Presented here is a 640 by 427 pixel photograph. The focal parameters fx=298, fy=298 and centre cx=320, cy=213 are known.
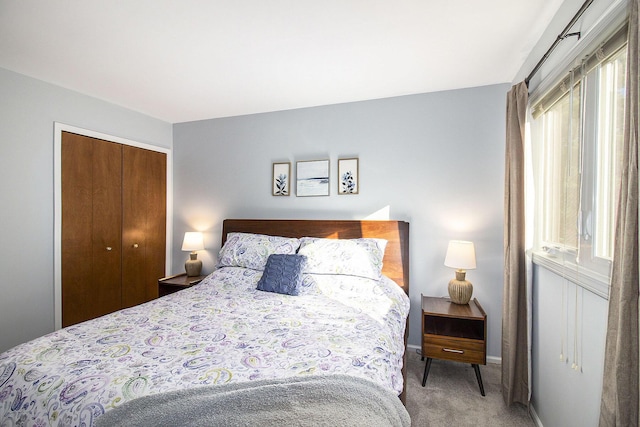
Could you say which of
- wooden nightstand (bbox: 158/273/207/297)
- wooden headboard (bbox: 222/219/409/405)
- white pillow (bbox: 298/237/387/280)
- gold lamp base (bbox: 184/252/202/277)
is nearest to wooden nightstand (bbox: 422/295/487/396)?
wooden headboard (bbox: 222/219/409/405)

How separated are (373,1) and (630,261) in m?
1.61

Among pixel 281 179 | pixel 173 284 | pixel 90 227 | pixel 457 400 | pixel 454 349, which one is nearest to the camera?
pixel 457 400

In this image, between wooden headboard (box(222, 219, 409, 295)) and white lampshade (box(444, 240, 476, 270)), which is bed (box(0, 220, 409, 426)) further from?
white lampshade (box(444, 240, 476, 270))

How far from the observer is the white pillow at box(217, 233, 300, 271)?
2752mm

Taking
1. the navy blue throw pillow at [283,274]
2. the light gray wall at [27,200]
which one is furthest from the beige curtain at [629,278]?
the light gray wall at [27,200]

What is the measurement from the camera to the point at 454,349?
7.39ft

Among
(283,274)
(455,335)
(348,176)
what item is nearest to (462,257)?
(455,335)

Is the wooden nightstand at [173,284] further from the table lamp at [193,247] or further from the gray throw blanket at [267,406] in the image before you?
the gray throw blanket at [267,406]

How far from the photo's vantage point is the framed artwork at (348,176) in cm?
301

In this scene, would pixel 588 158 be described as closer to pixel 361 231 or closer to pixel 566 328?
pixel 566 328

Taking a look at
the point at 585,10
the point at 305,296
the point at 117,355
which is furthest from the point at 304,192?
the point at 585,10

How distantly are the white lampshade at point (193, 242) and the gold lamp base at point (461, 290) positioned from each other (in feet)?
8.83

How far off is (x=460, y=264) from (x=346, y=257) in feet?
2.98

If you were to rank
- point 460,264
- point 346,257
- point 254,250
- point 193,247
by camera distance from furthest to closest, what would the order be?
point 193,247 < point 254,250 < point 346,257 < point 460,264
